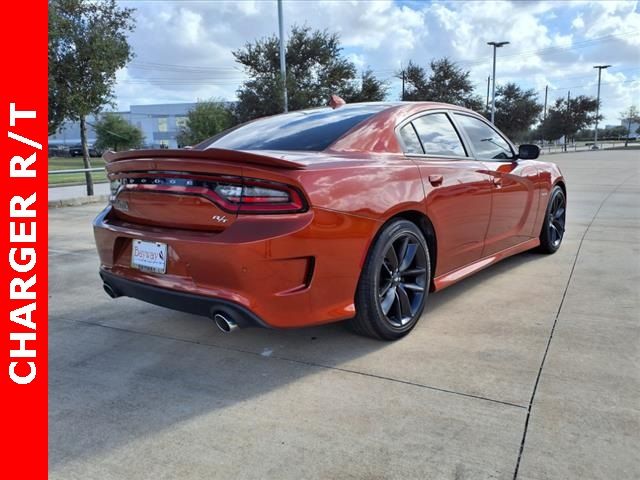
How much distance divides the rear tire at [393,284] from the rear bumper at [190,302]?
70 cm

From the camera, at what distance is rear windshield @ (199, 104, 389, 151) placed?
10.9ft

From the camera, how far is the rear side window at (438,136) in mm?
3699

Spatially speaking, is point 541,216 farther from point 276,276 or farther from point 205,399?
point 205,399

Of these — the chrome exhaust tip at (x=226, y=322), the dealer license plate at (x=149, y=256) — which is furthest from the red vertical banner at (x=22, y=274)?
the chrome exhaust tip at (x=226, y=322)

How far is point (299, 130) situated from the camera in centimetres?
354

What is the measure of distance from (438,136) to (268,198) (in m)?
1.74

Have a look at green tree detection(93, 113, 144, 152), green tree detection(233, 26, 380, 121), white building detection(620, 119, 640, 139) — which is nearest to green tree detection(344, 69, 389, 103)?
green tree detection(233, 26, 380, 121)

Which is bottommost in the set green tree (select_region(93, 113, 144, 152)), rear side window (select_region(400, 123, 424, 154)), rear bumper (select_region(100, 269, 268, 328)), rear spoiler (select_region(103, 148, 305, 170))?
rear bumper (select_region(100, 269, 268, 328))

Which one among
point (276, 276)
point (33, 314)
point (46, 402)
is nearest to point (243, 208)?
point (276, 276)

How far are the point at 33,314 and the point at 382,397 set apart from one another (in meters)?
2.23

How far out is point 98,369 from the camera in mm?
3057

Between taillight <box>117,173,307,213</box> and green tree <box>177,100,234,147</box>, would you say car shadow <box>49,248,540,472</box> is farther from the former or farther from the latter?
green tree <box>177,100,234,147</box>

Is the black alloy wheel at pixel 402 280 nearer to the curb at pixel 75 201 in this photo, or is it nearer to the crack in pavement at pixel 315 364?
the crack in pavement at pixel 315 364

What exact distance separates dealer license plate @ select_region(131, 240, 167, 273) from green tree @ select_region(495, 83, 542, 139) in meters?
47.6
